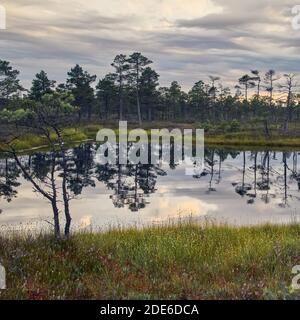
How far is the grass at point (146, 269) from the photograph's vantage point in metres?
7.97

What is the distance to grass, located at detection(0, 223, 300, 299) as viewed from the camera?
7973 millimetres

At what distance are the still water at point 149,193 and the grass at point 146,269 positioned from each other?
106 inches

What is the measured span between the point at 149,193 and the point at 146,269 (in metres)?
22.4

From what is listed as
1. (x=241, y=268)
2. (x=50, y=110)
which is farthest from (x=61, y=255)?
(x=50, y=110)

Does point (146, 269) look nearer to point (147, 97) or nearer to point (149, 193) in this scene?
point (149, 193)

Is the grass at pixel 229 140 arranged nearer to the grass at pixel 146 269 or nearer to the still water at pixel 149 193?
the still water at pixel 149 193

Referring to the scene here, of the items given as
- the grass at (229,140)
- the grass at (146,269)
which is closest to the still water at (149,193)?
the grass at (146,269)

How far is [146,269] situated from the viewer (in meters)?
10.1

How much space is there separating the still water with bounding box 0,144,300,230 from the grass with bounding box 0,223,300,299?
106 inches

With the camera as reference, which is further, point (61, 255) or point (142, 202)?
point (142, 202)

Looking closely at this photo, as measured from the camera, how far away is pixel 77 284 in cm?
862

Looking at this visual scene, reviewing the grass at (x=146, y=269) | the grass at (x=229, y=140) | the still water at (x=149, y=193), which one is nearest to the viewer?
the grass at (x=146, y=269)
